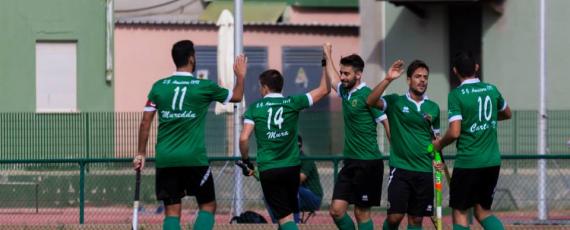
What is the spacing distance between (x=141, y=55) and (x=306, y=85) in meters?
3.91

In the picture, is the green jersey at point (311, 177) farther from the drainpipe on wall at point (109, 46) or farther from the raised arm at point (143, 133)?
the drainpipe on wall at point (109, 46)

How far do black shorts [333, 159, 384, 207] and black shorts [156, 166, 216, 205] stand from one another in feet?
5.58

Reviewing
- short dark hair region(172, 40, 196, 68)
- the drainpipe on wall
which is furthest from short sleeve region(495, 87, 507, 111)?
the drainpipe on wall

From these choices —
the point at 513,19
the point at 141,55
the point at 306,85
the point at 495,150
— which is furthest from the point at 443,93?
the point at 495,150

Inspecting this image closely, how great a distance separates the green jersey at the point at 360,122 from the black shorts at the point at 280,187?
65 cm

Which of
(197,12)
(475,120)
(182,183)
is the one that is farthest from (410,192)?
(197,12)

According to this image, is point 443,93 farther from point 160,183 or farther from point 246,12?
point 160,183

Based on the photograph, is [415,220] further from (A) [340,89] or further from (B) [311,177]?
(B) [311,177]

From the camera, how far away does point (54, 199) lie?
2078 cm

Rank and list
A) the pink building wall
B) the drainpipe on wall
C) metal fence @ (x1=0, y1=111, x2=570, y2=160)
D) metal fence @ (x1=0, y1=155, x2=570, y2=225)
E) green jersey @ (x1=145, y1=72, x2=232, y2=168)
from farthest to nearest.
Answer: the pink building wall < the drainpipe on wall < metal fence @ (x1=0, y1=111, x2=570, y2=160) < metal fence @ (x1=0, y1=155, x2=570, y2=225) < green jersey @ (x1=145, y1=72, x2=232, y2=168)

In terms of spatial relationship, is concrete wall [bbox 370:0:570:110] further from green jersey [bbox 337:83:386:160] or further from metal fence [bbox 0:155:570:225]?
green jersey [bbox 337:83:386:160]

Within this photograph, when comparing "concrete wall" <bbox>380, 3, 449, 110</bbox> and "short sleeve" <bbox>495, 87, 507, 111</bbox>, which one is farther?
"concrete wall" <bbox>380, 3, 449, 110</bbox>

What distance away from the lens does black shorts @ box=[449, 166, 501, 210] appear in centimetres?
1360

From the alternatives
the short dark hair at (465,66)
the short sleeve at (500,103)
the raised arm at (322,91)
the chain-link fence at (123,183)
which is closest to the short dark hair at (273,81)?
the raised arm at (322,91)
